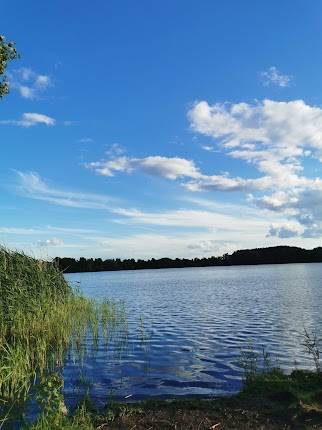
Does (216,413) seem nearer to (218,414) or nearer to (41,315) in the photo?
(218,414)

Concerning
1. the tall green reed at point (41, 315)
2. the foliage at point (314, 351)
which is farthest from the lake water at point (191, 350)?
the tall green reed at point (41, 315)

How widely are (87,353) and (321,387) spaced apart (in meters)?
12.3

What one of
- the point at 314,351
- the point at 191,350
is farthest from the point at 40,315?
the point at 314,351

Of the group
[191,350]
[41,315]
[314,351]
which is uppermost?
[41,315]

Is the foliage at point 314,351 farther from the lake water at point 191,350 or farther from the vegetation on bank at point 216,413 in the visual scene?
the vegetation on bank at point 216,413

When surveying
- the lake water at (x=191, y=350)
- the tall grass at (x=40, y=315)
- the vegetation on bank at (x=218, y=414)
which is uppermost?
the tall grass at (x=40, y=315)

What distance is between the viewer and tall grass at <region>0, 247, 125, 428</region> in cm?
1945

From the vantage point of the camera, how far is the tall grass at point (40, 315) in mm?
19453

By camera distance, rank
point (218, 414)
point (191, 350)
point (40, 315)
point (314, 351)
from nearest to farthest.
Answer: point (218, 414) → point (314, 351) → point (191, 350) → point (40, 315)

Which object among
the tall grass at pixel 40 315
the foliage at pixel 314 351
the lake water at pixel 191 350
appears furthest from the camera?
the tall grass at pixel 40 315

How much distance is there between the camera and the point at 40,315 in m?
23.8

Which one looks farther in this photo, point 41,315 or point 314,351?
point 41,315

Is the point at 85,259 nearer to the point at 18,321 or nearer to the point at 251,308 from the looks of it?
the point at 251,308

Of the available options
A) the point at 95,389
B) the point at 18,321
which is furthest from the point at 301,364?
the point at 18,321
